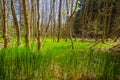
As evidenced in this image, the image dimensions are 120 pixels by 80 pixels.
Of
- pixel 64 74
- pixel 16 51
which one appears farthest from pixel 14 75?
pixel 64 74

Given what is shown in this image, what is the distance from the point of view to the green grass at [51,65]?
3486 mm

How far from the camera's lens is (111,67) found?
389 centimetres

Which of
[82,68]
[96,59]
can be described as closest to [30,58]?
[82,68]

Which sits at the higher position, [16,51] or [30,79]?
[16,51]

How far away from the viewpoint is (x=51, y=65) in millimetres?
4117

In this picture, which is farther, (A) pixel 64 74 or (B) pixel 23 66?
(A) pixel 64 74

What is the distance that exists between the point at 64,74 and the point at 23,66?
0.89 m

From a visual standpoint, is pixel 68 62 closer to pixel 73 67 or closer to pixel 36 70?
pixel 73 67

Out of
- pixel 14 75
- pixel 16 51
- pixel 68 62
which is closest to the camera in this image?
pixel 14 75

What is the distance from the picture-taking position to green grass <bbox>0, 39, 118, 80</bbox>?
3.49 m

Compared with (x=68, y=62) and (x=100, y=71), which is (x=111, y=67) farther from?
(x=68, y=62)

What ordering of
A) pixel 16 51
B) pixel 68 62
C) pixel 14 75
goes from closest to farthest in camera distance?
pixel 14 75
pixel 16 51
pixel 68 62

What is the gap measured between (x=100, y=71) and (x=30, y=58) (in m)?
1.28

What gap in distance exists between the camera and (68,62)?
400cm
